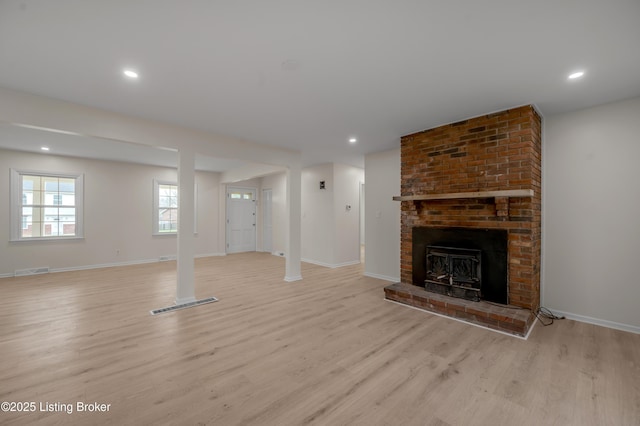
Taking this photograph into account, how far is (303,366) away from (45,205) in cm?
696

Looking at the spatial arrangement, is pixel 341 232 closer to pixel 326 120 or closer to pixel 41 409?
pixel 326 120

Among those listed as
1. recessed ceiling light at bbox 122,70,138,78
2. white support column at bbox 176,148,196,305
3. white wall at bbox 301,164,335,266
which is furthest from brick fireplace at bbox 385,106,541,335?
recessed ceiling light at bbox 122,70,138,78

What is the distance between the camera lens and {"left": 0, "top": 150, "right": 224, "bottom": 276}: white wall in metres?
5.39

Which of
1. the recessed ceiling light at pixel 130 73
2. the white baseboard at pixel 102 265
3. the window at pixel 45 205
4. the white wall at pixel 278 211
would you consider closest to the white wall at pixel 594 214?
the recessed ceiling light at pixel 130 73

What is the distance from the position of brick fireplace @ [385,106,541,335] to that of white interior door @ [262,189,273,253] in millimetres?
5477

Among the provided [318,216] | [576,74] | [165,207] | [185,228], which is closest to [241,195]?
[165,207]

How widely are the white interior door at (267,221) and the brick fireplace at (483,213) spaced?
5.48 metres

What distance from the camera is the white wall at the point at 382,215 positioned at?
16.7ft

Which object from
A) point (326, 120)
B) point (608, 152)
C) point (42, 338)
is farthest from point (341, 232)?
point (42, 338)

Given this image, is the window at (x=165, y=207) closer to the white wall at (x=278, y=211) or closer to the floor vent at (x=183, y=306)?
the white wall at (x=278, y=211)

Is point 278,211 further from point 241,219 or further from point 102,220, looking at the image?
point 102,220

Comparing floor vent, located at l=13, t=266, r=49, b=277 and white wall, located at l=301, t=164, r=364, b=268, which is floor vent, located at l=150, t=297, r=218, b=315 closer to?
white wall, located at l=301, t=164, r=364, b=268

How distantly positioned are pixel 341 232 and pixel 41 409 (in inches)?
209

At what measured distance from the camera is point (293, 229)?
514 cm
